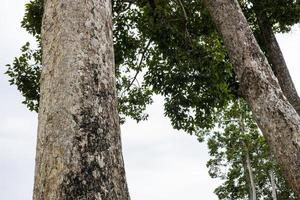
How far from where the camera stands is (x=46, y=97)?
2.15 m

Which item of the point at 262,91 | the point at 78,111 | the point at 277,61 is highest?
the point at 277,61

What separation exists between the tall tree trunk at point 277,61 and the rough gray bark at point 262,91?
4215 millimetres

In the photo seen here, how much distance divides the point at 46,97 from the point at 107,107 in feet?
1.12

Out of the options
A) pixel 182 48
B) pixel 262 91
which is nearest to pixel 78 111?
pixel 262 91

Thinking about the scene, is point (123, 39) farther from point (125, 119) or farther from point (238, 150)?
point (238, 150)

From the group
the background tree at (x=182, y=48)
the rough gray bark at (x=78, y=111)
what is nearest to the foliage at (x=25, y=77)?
the background tree at (x=182, y=48)

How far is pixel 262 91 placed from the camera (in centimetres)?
536

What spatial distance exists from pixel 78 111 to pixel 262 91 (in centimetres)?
384

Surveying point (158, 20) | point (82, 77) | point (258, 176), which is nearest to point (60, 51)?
point (82, 77)

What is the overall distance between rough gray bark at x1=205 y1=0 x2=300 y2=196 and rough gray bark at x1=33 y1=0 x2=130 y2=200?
3.26 m

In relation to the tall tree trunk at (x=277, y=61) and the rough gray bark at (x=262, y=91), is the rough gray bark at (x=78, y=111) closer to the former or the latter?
the rough gray bark at (x=262, y=91)

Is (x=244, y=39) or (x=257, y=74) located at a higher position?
(x=244, y=39)

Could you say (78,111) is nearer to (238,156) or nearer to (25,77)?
(25,77)

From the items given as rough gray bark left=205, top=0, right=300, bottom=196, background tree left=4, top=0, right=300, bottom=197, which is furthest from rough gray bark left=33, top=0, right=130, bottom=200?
background tree left=4, top=0, right=300, bottom=197
